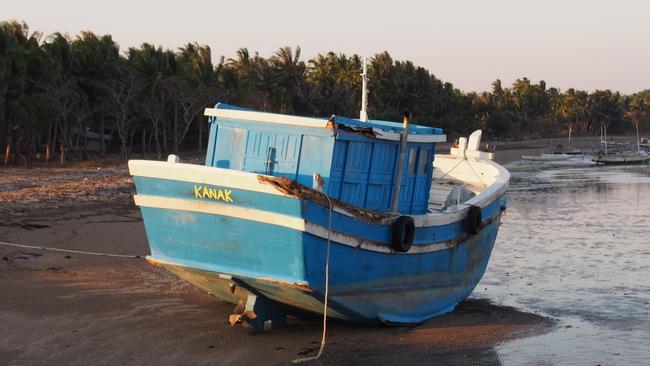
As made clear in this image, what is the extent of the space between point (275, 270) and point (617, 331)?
5.36 m

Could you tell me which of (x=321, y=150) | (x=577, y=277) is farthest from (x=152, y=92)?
(x=321, y=150)

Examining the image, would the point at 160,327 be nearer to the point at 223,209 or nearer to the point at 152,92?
the point at 223,209

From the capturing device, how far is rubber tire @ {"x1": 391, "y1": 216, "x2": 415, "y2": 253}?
1099cm

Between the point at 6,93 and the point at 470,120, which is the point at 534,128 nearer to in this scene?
the point at 470,120

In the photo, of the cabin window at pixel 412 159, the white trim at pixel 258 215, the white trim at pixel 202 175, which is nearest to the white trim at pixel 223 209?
the white trim at pixel 258 215

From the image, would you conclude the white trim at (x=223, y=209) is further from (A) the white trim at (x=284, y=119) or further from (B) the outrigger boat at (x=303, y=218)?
(A) the white trim at (x=284, y=119)

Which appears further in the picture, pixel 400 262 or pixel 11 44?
pixel 11 44

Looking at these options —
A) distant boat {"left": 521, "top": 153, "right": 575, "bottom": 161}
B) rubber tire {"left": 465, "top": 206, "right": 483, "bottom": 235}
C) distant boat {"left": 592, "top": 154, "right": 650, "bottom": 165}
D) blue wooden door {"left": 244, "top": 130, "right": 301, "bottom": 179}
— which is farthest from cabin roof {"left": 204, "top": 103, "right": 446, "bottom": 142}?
distant boat {"left": 521, "top": 153, "right": 575, "bottom": 161}

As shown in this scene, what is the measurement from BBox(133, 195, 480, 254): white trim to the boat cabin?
582 mm

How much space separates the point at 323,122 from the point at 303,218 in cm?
145

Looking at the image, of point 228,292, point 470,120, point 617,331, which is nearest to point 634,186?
point 617,331

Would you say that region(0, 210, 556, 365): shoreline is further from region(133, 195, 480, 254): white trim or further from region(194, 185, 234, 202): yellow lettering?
region(194, 185, 234, 202): yellow lettering

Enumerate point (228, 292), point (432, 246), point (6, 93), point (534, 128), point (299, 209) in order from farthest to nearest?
point (534, 128), point (6, 93), point (432, 246), point (228, 292), point (299, 209)

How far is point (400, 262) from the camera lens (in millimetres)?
11508
